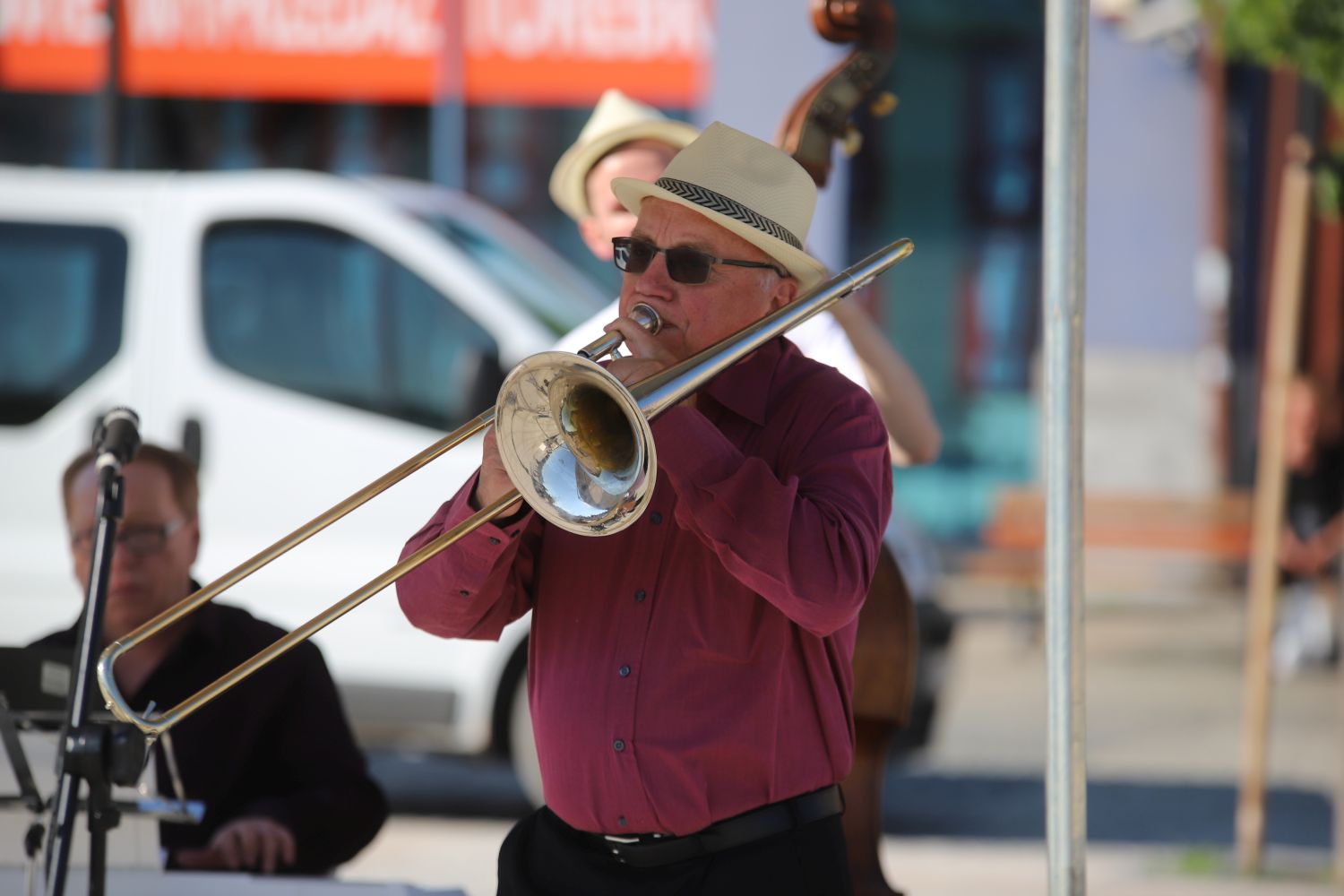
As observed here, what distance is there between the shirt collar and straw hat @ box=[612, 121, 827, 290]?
0.44ft

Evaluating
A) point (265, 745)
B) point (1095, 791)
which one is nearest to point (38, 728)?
point (265, 745)

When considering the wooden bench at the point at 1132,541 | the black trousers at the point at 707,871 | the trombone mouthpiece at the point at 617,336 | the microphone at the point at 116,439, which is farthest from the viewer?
the wooden bench at the point at 1132,541

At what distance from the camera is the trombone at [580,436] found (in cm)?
223

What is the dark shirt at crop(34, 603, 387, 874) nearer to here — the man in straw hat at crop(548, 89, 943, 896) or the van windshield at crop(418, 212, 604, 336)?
the man in straw hat at crop(548, 89, 943, 896)

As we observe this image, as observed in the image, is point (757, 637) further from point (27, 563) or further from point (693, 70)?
point (693, 70)

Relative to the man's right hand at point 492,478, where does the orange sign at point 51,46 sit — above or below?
above

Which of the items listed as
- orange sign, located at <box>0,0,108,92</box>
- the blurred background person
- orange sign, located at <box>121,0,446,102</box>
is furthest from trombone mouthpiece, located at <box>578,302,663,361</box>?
orange sign, located at <box>121,0,446,102</box>

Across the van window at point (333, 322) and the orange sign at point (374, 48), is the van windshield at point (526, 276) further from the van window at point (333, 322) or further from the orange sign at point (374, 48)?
the orange sign at point (374, 48)

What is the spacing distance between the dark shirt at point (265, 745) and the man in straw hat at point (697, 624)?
778 millimetres

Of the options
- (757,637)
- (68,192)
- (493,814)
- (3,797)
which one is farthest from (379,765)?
(757,637)

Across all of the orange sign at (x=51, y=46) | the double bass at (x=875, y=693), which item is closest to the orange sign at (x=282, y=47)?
the orange sign at (x=51, y=46)

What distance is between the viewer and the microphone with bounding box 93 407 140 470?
107 inches

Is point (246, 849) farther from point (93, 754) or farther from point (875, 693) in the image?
point (875, 693)

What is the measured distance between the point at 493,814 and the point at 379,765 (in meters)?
1.01
